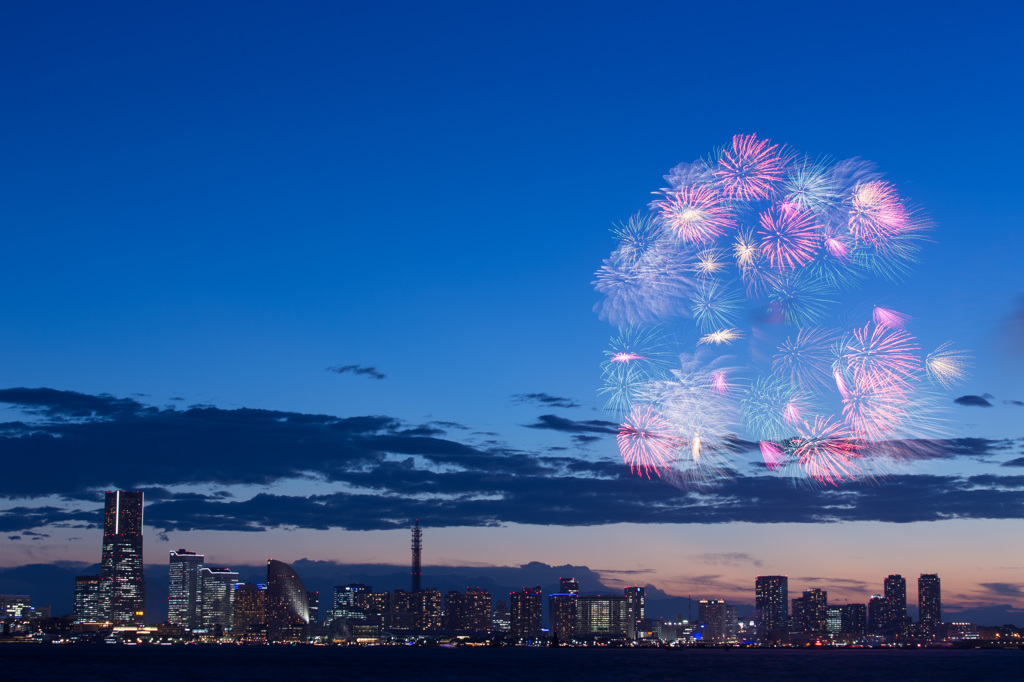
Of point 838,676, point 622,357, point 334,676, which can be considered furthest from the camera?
point 838,676

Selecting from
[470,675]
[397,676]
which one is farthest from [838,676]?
[397,676]

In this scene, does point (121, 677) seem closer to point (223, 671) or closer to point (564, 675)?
point (223, 671)

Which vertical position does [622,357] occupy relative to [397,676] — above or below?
above

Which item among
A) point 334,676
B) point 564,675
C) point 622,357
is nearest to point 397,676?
point 334,676

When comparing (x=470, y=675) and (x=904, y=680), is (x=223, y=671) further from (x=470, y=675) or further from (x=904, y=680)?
(x=904, y=680)

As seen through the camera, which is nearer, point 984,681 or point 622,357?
point 622,357

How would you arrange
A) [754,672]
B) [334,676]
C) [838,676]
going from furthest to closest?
[754,672], [838,676], [334,676]

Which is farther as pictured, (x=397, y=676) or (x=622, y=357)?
(x=397, y=676)

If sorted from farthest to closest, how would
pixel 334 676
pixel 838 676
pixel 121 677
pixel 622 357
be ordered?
1. pixel 838 676
2. pixel 334 676
3. pixel 121 677
4. pixel 622 357

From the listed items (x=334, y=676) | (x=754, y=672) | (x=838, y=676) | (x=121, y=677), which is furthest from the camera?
(x=754, y=672)
